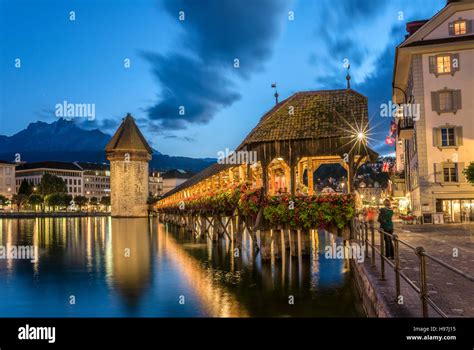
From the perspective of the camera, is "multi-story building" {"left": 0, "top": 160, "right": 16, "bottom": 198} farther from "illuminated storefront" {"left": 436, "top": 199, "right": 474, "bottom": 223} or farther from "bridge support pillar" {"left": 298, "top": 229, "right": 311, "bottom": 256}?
"bridge support pillar" {"left": 298, "top": 229, "right": 311, "bottom": 256}

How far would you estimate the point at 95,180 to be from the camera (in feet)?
516

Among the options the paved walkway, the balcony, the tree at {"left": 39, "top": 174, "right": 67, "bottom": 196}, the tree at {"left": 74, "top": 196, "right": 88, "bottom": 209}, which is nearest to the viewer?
the paved walkway

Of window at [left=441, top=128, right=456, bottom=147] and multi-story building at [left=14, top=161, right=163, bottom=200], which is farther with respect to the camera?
multi-story building at [left=14, top=161, right=163, bottom=200]

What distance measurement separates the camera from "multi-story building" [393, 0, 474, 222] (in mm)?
30531

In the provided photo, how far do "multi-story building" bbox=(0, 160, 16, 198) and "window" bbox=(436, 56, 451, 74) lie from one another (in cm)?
12572

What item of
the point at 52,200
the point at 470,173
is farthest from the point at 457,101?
the point at 52,200

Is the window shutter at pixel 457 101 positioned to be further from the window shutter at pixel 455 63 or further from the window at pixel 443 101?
the window shutter at pixel 455 63

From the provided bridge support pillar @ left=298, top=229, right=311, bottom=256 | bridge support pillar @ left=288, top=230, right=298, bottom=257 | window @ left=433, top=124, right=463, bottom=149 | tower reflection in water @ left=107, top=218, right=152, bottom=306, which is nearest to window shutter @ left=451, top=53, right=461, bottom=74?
window @ left=433, top=124, right=463, bottom=149

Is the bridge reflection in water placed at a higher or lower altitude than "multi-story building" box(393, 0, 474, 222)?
lower

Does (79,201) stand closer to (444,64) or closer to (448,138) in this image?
(448,138)

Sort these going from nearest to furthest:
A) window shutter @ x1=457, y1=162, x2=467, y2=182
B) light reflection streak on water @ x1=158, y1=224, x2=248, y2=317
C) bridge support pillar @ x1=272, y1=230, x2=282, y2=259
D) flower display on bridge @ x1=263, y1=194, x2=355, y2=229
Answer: light reflection streak on water @ x1=158, y1=224, x2=248, y2=317, flower display on bridge @ x1=263, y1=194, x2=355, y2=229, bridge support pillar @ x1=272, y1=230, x2=282, y2=259, window shutter @ x1=457, y1=162, x2=467, y2=182

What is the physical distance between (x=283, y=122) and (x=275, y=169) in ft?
28.2

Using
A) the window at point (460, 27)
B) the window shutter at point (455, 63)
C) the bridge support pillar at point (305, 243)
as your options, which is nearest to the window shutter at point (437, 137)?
the window shutter at point (455, 63)

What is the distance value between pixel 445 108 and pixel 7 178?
127755 millimetres
